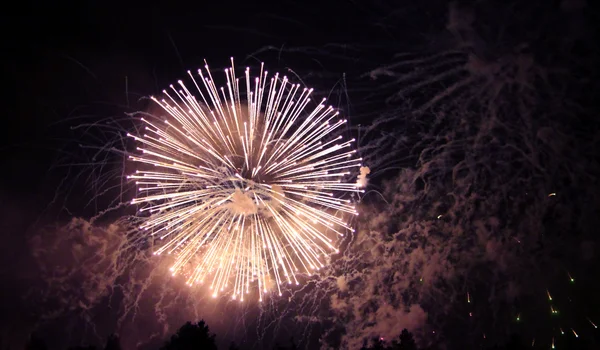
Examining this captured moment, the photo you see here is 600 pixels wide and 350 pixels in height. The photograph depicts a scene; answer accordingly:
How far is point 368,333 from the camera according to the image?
1609cm

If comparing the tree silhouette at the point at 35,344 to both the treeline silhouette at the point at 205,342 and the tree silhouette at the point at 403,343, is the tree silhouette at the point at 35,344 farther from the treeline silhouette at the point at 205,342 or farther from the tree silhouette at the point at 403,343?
the tree silhouette at the point at 403,343

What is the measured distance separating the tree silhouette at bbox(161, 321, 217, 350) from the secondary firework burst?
3.57 m

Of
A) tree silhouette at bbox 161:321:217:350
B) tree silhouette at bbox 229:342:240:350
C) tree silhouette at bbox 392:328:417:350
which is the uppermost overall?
tree silhouette at bbox 161:321:217:350

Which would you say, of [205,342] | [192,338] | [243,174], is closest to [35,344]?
[192,338]

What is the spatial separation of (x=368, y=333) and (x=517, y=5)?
45.2 feet

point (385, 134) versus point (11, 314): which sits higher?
point (385, 134)

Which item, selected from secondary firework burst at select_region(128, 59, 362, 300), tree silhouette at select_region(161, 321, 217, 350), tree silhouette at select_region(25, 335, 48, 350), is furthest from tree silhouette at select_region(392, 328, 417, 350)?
tree silhouette at select_region(25, 335, 48, 350)

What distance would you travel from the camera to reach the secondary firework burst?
1278cm

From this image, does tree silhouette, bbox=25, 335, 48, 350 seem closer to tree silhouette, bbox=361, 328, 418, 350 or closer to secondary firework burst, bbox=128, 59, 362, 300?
secondary firework burst, bbox=128, 59, 362, 300

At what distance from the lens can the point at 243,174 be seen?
12.6 m

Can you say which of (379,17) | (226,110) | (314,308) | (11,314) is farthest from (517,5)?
(11,314)

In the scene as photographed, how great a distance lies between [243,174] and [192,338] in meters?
8.31

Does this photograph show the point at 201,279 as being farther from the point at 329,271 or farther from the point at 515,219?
the point at 515,219

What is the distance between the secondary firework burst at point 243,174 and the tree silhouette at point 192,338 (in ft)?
11.7
